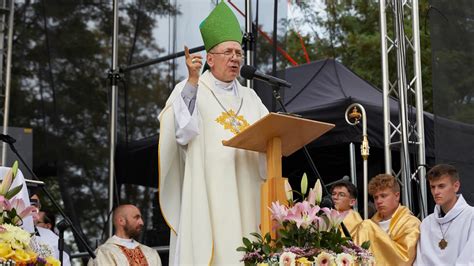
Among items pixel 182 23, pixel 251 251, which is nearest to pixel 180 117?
pixel 251 251

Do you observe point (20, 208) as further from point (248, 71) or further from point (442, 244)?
point (442, 244)

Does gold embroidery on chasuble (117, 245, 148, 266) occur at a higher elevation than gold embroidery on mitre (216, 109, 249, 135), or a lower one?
lower

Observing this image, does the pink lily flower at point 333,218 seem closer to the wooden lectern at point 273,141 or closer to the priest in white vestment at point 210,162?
the wooden lectern at point 273,141

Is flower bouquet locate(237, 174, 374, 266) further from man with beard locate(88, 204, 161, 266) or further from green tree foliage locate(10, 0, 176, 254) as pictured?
green tree foliage locate(10, 0, 176, 254)

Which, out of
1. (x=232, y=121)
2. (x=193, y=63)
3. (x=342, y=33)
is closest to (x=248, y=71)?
(x=232, y=121)

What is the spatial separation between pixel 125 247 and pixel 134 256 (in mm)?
135

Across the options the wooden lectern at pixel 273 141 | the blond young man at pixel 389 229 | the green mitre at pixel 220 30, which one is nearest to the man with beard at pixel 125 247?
the blond young man at pixel 389 229

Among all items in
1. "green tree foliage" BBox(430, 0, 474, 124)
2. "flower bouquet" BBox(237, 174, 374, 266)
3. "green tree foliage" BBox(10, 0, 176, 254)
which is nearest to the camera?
"flower bouquet" BBox(237, 174, 374, 266)

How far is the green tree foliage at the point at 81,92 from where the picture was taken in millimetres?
10148

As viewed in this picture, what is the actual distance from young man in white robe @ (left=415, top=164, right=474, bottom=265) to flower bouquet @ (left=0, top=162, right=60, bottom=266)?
2.85 metres

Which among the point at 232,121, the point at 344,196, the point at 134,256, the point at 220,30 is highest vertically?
the point at 220,30

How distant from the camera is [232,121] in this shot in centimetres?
559

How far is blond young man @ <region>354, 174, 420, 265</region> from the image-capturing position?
6301mm

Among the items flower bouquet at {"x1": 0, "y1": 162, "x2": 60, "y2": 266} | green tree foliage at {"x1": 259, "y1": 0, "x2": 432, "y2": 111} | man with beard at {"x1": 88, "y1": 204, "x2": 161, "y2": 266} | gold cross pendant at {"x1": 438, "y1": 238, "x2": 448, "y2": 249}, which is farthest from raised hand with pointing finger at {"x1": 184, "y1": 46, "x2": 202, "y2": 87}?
green tree foliage at {"x1": 259, "y1": 0, "x2": 432, "y2": 111}
